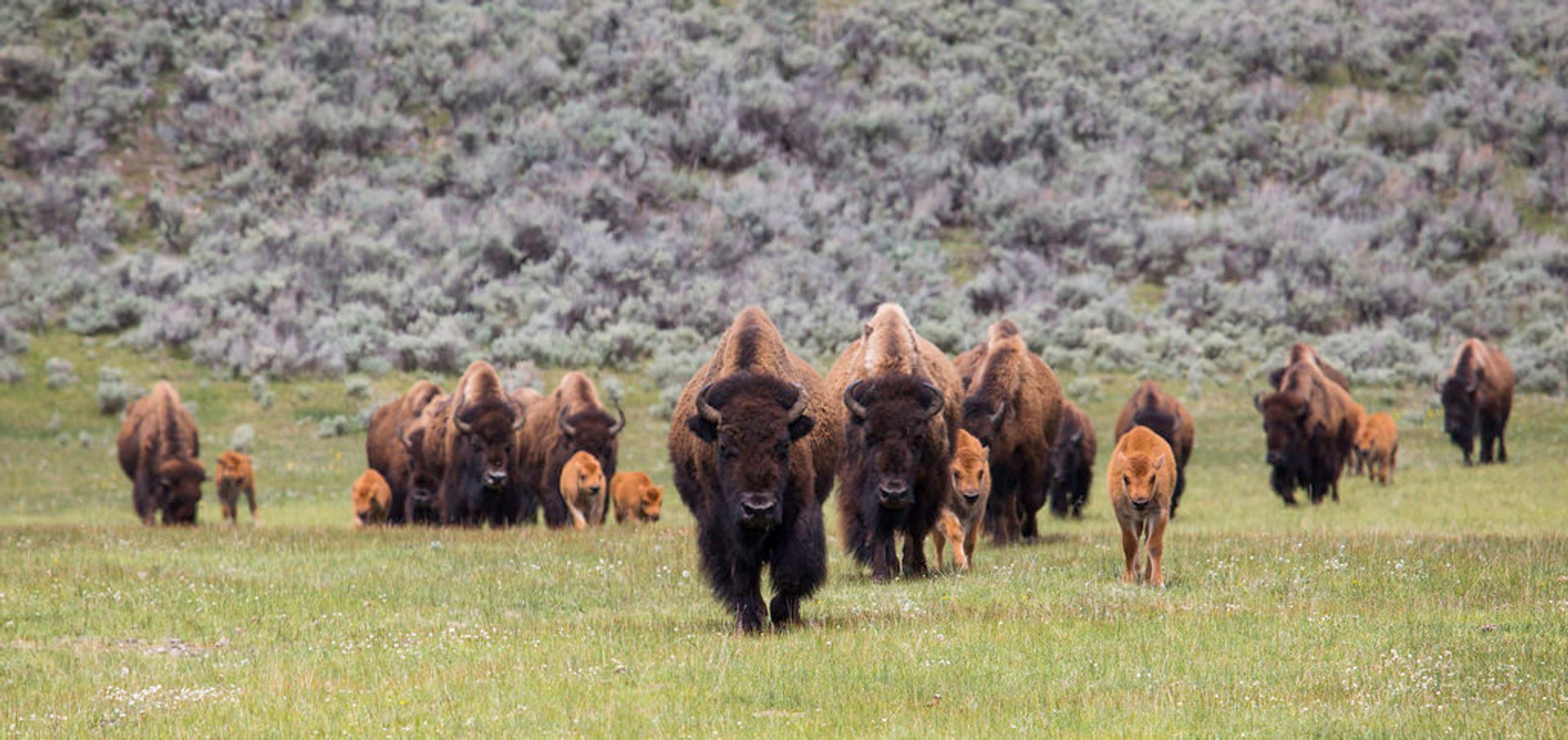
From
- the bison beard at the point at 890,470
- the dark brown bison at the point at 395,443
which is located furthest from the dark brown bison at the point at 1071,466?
the bison beard at the point at 890,470

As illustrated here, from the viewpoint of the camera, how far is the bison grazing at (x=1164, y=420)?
19781 mm

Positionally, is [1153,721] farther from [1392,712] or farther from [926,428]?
[926,428]

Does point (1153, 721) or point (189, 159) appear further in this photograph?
point (189, 159)

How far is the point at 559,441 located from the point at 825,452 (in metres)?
10.8

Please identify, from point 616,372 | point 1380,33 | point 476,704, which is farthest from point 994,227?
point 476,704

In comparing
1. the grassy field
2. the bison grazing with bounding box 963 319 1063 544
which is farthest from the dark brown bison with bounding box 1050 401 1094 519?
the bison grazing with bounding box 963 319 1063 544

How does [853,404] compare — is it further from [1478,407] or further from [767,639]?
[1478,407]

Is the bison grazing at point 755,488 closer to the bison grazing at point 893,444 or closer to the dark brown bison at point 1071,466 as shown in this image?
the bison grazing at point 893,444

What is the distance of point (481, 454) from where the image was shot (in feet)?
65.3

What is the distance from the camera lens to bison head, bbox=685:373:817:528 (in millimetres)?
9602

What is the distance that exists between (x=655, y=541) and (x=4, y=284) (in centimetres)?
3113

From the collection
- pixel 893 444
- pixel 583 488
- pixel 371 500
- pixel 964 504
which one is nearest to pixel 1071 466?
pixel 583 488

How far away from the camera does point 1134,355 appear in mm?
39500

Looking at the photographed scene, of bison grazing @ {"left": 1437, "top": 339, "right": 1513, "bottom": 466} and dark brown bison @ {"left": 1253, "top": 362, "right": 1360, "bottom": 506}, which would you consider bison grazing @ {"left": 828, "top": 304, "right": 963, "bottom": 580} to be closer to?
dark brown bison @ {"left": 1253, "top": 362, "right": 1360, "bottom": 506}
